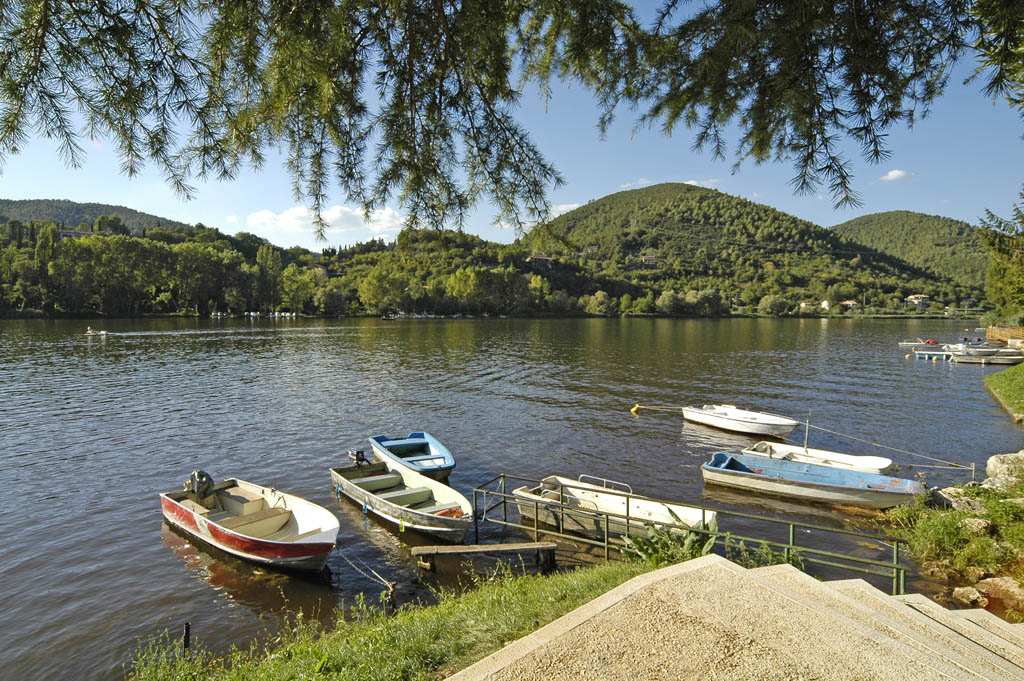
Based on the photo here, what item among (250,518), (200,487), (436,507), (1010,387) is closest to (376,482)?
(436,507)

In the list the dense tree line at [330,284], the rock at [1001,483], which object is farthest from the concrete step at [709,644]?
the dense tree line at [330,284]

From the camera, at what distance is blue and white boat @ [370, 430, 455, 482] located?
18.8 m

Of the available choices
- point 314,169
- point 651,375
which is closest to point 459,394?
point 651,375

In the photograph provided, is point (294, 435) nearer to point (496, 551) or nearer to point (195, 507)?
point (195, 507)

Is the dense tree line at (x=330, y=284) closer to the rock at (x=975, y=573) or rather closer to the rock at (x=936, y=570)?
the rock at (x=936, y=570)

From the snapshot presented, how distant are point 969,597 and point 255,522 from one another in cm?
1587

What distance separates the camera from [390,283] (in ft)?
472

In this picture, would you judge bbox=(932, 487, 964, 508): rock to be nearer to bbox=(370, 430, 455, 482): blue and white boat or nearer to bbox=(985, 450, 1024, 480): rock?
bbox=(985, 450, 1024, 480): rock

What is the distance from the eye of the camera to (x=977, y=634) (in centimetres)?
550

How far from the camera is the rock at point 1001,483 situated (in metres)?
14.6

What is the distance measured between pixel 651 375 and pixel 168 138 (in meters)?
43.9

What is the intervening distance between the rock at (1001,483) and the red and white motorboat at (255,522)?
17721 mm

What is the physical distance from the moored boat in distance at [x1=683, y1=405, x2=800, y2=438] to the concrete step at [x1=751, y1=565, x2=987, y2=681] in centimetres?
2175

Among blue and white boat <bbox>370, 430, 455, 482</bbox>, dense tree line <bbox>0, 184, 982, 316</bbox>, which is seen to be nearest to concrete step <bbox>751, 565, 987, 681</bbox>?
blue and white boat <bbox>370, 430, 455, 482</bbox>
